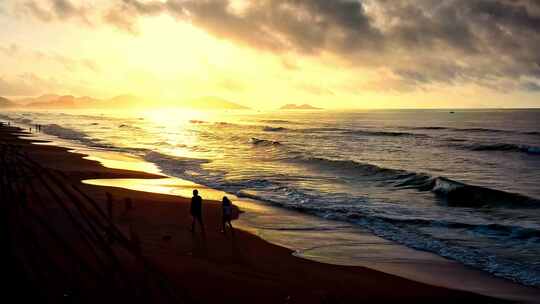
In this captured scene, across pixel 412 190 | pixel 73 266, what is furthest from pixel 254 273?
pixel 412 190

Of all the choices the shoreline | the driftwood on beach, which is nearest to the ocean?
the shoreline

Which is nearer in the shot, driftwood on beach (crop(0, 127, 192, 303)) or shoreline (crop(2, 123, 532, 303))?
driftwood on beach (crop(0, 127, 192, 303))

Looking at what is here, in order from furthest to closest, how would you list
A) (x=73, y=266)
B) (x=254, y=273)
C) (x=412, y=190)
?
(x=412, y=190)
(x=254, y=273)
(x=73, y=266)

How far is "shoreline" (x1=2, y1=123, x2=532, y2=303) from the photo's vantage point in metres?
10.2

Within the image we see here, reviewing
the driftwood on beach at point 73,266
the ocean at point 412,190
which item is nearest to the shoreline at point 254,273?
the driftwood on beach at point 73,266

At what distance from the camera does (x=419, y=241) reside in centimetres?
1532

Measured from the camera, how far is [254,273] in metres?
11.3

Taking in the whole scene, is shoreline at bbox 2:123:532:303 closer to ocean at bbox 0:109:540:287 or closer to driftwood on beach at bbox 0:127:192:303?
driftwood on beach at bbox 0:127:192:303

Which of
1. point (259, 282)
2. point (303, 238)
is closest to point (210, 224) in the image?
point (303, 238)

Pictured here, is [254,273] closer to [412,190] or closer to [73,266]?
[73,266]

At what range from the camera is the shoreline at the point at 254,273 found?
10.2 m

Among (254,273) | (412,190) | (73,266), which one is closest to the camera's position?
(73,266)

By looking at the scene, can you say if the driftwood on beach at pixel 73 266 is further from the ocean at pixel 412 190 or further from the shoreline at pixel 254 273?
the ocean at pixel 412 190

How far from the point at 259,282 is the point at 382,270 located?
3.61 m
